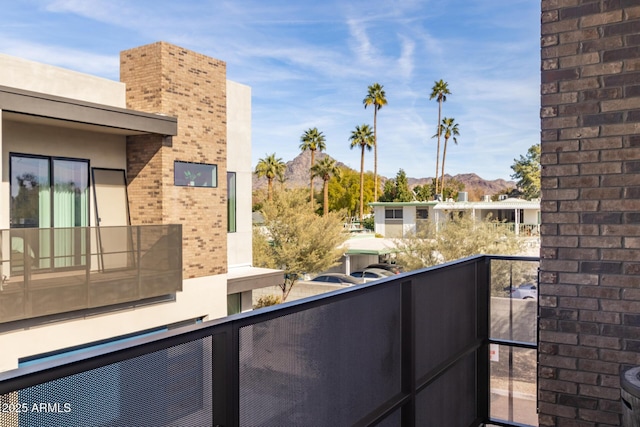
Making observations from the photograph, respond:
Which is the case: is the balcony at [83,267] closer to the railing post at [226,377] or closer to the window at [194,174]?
the window at [194,174]

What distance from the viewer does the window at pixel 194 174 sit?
528 inches

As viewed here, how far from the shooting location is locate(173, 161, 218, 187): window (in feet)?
44.0

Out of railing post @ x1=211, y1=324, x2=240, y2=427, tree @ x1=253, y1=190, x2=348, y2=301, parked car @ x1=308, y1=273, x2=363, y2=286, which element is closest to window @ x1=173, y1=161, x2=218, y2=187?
railing post @ x1=211, y1=324, x2=240, y2=427

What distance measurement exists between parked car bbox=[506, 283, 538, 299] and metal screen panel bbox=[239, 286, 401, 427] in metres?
2.00

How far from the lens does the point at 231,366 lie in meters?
1.84

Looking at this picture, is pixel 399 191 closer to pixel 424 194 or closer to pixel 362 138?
pixel 424 194

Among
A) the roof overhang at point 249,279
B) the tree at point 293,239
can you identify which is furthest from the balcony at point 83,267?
the tree at point 293,239

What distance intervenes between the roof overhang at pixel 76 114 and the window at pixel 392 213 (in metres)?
29.1

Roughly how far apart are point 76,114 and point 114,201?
116 inches

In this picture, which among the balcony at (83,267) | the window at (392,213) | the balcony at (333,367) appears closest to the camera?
the balcony at (333,367)

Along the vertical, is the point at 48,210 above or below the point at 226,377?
above

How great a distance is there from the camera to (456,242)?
2467 cm

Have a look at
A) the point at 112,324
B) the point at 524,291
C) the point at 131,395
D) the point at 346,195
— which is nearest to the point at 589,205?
the point at 524,291

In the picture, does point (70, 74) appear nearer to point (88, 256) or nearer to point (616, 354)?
point (88, 256)
